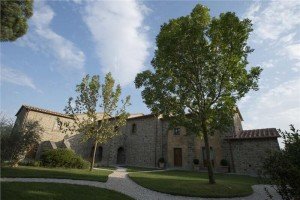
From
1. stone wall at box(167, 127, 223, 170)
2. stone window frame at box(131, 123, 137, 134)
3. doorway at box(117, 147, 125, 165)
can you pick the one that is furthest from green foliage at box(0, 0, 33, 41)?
doorway at box(117, 147, 125, 165)

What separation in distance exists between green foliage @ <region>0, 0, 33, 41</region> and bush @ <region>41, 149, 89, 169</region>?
1172cm

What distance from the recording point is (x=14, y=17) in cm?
1292

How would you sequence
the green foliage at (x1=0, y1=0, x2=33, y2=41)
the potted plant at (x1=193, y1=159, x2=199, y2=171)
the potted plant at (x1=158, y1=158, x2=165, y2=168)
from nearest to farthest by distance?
the green foliage at (x1=0, y1=0, x2=33, y2=41), the potted plant at (x1=193, y1=159, x2=199, y2=171), the potted plant at (x1=158, y1=158, x2=165, y2=168)

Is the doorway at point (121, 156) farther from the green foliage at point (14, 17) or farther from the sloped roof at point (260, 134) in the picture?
the green foliage at point (14, 17)

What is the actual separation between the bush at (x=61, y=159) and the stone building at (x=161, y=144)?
6.92 metres

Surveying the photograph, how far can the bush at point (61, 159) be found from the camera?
20.5m

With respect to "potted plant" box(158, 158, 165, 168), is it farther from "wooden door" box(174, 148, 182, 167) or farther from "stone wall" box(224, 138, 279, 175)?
"stone wall" box(224, 138, 279, 175)

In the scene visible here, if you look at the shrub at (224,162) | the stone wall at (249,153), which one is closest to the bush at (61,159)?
the shrub at (224,162)

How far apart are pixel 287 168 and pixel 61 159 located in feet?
64.9

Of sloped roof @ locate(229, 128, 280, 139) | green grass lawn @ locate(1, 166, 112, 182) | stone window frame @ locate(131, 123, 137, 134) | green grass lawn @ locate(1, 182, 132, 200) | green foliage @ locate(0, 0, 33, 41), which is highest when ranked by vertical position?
green foliage @ locate(0, 0, 33, 41)

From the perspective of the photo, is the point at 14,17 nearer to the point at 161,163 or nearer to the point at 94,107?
the point at 94,107

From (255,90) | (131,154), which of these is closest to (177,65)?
(255,90)

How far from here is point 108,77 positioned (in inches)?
801

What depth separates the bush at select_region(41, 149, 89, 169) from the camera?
67.4 feet
